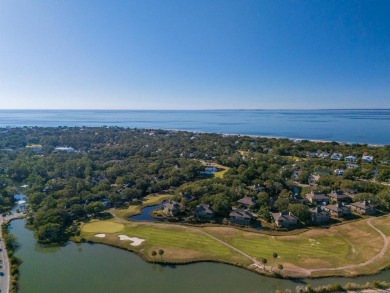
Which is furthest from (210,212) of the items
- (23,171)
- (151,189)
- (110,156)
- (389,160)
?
(389,160)

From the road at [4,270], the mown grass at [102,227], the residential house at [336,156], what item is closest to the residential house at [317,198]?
the mown grass at [102,227]

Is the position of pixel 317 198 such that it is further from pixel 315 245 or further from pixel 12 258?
pixel 12 258

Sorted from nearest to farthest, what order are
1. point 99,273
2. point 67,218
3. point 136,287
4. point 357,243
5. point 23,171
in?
point 136,287, point 99,273, point 357,243, point 67,218, point 23,171

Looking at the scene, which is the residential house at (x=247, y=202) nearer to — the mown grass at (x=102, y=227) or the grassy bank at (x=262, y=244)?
the grassy bank at (x=262, y=244)

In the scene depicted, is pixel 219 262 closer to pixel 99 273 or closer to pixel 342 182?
pixel 99 273

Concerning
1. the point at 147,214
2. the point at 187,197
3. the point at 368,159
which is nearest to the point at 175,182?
the point at 187,197

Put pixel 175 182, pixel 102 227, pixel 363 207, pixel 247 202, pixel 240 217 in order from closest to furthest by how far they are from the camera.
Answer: pixel 102 227 → pixel 240 217 → pixel 363 207 → pixel 247 202 → pixel 175 182
